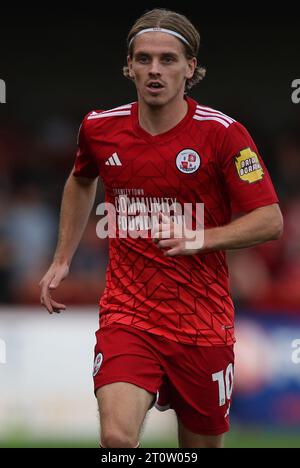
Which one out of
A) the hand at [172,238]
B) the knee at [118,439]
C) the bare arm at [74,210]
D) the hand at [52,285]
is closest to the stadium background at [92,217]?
the bare arm at [74,210]

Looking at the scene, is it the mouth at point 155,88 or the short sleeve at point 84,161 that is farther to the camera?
the short sleeve at point 84,161

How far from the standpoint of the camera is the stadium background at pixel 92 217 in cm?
922

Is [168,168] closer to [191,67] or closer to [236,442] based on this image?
[191,67]

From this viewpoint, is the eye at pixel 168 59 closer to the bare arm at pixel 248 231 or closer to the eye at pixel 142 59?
the eye at pixel 142 59

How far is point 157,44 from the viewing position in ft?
18.7

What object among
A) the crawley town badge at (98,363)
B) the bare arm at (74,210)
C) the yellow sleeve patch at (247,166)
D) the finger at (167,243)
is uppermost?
the yellow sleeve patch at (247,166)

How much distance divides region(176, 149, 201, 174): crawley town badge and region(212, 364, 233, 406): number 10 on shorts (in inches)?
45.1

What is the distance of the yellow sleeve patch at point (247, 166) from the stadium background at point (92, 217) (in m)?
3.94

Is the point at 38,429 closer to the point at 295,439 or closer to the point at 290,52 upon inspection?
the point at 295,439

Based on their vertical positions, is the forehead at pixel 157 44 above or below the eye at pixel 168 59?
above

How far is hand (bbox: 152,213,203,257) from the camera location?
5.17 meters

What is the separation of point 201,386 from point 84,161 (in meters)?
1.47
